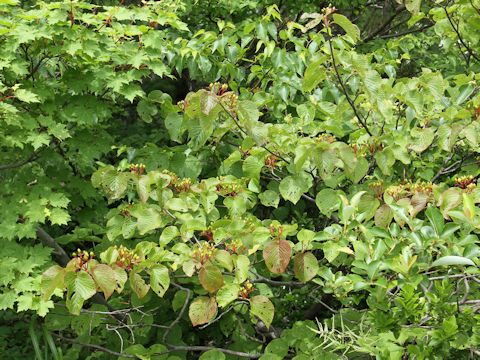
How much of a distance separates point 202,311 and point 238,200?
1.90 feet

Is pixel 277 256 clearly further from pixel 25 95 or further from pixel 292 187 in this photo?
pixel 25 95

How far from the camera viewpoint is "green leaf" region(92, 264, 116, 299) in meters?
2.06

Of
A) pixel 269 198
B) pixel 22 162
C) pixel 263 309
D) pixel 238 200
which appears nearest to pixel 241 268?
pixel 263 309

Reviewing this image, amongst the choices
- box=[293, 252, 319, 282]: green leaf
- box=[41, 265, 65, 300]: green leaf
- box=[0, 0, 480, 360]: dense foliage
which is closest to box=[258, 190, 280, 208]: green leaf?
box=[0, 0, 480, 360]: dense foliage

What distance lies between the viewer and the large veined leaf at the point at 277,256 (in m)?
2.21

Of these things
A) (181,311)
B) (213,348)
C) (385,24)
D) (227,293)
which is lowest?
(213,348)

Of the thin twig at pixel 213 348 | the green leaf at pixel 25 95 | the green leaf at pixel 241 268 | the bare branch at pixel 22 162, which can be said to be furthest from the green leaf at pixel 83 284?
the bare branch at pixel 22 162

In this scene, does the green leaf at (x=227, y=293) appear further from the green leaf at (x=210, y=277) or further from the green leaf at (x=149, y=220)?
the green leaf at (x=149, y=220)

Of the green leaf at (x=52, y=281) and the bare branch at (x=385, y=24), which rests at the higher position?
the green leaf at (x=52, y=281)

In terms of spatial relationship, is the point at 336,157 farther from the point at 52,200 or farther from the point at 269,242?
the point at 52,200

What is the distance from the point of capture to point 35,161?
3.22 m

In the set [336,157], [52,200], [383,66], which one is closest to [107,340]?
[52,200]

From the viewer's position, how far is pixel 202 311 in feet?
7.40

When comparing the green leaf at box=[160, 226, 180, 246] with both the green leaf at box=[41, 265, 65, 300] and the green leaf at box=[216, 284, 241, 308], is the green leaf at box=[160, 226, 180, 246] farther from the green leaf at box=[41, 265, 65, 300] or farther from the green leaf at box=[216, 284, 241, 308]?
the green leaf at box=[41, 265, 65, 300]
